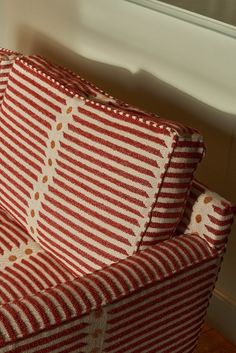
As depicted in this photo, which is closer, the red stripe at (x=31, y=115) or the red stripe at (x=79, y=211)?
the red stripe at (x=79, y=211)

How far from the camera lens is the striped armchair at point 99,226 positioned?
1.06m

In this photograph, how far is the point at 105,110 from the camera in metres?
1.33

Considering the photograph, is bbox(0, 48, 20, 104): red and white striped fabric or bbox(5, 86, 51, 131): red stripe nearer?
bbox(5, 86, 51, 131): red stripe

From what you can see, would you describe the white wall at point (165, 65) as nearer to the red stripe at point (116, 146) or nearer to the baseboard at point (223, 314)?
the baseboard at point (223, 314)

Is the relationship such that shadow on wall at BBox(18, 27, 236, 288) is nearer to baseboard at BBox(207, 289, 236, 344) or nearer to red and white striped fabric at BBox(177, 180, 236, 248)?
baseboard at BBox(207, 289, 236, 344)

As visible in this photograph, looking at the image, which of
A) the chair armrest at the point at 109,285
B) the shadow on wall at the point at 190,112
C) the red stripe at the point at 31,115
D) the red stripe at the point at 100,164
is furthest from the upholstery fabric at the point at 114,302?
the shadow on wall at the point at 190,112

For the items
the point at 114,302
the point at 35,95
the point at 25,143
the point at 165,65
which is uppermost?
the point at 165,65

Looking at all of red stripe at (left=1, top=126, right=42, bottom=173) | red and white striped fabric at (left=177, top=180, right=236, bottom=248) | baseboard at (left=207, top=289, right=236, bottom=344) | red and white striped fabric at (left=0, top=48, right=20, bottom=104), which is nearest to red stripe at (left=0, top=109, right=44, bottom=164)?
red stripe at (left=1, top=126, right=42, bottom=173)

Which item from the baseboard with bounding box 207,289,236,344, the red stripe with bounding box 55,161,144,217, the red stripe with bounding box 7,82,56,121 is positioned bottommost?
the baseboard with bounding box 207,289,236,344

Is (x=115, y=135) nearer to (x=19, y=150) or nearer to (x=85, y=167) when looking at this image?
(x=85, y=167)

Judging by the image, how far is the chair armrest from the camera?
3.27 ft

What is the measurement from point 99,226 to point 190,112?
1.85ft

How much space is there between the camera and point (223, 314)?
1.86m

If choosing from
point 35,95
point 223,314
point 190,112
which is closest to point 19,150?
point 35,95
